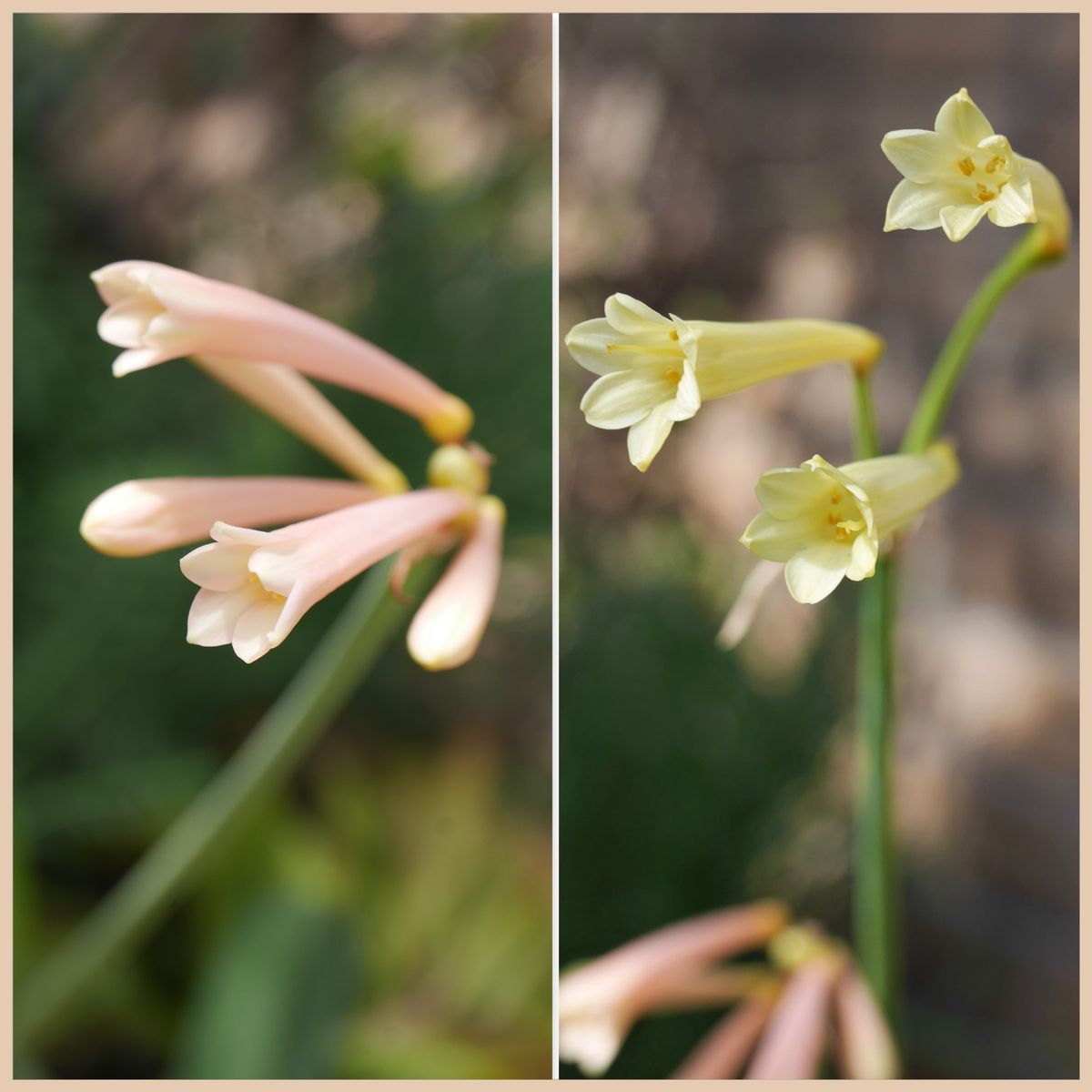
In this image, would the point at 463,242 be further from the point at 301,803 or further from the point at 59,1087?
the point at 59,1087

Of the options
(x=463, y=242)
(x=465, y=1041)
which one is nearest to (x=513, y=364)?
(x=463, y=242)

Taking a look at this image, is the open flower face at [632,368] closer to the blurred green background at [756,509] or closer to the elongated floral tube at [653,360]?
the elongated floral tube at [653,360]

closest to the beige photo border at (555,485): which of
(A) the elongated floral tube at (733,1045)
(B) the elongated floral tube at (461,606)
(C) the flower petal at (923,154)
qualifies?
(A) the elongated floral tube at (733,1045)

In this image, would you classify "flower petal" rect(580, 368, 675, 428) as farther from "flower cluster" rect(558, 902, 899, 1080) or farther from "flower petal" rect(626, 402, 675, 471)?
"flower cluster" rect(558, 902, 899, 1080)

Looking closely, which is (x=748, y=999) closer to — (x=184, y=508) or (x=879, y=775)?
(x=879, y=775)

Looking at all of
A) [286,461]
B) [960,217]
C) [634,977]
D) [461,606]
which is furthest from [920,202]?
[286,461]

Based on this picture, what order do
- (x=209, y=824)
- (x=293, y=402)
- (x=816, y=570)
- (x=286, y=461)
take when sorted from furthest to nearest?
(x=286, y=461) → (x=209, y=824) → (x=293, y=402) → (x=816, y=570)

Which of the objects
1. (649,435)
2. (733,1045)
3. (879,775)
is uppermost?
(649,435)

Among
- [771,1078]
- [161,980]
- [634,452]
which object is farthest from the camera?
[161,980]
